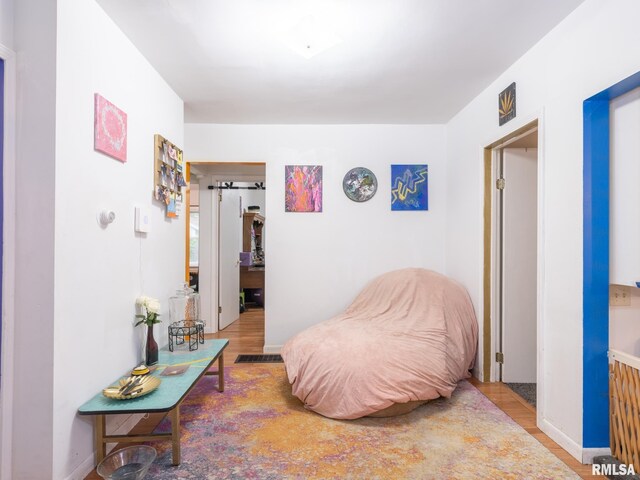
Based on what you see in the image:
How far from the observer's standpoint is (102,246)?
186 cm

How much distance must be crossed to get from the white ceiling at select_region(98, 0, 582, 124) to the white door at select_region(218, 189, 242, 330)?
1.81 meters

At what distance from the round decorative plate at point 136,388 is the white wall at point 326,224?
184 cm

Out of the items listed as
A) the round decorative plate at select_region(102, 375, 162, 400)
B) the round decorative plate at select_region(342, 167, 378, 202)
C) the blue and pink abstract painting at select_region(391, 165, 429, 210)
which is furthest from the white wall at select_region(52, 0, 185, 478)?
the blue and pink abstract painting at select_region(391, 165, 429, 210)

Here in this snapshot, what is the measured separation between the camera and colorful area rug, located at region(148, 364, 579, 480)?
5.82 ft

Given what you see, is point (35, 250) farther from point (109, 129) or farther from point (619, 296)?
point (619, 296)

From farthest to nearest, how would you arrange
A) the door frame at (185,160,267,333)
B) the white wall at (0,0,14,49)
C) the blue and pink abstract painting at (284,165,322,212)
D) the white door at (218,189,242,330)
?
the white door at (218,189,242,330) < the door frame at (185,160,267,333) < the blue and pink abstract painting at (284,165,322,212) < the white wall at (0,0,14,49)

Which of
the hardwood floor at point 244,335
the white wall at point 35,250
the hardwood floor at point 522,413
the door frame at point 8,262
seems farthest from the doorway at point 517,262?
the door frame at point 8,262

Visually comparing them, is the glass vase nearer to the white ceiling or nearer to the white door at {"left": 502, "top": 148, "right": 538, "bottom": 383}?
the white ceiling

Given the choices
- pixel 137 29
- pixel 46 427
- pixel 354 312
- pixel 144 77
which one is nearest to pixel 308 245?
pixel 354 312

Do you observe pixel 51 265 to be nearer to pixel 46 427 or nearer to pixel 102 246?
pixel 102 246

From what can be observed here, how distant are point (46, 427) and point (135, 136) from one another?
1.69m

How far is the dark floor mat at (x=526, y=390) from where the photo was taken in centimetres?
263

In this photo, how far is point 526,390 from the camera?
2805 millimetres

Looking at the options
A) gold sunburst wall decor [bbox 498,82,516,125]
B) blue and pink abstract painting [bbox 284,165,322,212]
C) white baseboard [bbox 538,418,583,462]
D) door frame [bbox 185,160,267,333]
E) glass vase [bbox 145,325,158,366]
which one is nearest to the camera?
white baseboard [bbox 538,418,583,462]
